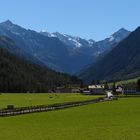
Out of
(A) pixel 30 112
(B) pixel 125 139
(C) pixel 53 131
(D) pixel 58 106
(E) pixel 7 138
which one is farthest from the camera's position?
(D) pixel 58 106

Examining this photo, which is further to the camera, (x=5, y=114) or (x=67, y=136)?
(x=5, y=114)

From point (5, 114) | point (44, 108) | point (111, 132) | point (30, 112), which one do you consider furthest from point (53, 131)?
point (44, 108)

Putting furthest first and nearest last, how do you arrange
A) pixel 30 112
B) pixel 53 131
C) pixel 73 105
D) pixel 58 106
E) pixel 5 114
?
pixel 73 105
pixel 58 106
pixel 30 112
pixel 5 114
pixel 53 131

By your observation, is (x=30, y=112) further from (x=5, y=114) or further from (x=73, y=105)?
(x=73, y=105)

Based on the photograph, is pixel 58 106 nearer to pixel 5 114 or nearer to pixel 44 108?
pixel 44 108

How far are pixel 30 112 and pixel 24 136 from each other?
44317mm

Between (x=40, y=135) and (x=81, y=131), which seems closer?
(x=40, y=135)

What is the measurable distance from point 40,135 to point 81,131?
4751mm

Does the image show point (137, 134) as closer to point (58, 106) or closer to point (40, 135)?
point (40, 135)

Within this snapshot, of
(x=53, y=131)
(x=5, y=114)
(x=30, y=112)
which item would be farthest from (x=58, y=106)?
(x=53, y=131)

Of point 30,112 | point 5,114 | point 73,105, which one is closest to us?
point 5,114

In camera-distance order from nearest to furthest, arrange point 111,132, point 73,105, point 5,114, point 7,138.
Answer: point 7,138 < point 111,132 < point 5,114 < point 73,105

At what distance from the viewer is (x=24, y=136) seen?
42312 millimetres

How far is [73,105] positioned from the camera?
115m
